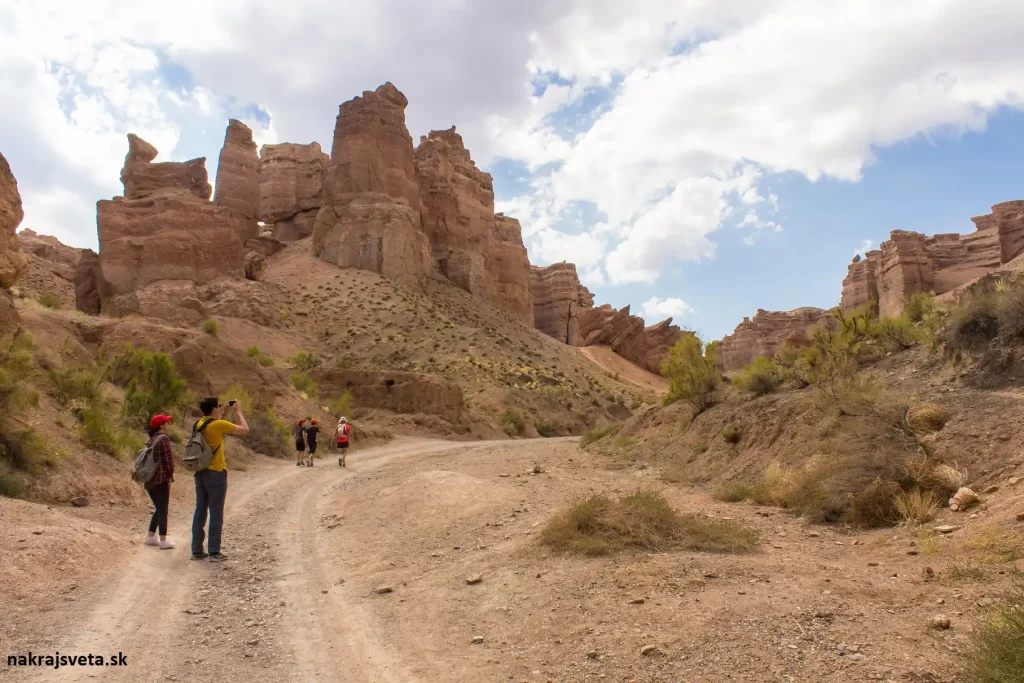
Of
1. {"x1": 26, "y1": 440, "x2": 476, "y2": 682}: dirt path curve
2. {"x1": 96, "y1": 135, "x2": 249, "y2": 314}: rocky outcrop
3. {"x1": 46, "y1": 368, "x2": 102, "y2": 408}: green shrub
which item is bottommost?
{"x1": 26, "y1": 440, "x2": 476, "y2": 682}: dirt path curve

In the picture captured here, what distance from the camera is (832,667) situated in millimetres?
4219

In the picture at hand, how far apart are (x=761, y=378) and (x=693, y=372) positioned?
1.91 m

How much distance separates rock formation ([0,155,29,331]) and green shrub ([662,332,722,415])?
16.7 m

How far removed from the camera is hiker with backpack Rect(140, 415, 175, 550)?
8031 mm

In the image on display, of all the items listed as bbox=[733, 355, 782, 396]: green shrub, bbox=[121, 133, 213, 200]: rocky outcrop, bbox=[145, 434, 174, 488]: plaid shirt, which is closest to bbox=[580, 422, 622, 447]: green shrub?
bbox=[733, 355, 782, 396]: green shrub

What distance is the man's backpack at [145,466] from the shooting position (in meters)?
7.97

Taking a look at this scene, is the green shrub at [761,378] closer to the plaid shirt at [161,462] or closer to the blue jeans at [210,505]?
the blue jeans at [210,505]

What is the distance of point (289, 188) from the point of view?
67.4 meters

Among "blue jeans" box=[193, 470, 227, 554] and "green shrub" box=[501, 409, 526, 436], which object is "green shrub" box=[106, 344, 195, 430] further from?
"green shrub" box=[501, 409, 526, 436]

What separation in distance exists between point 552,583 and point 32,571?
15.5ft

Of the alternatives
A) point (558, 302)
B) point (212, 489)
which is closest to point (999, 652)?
point (212, 489)

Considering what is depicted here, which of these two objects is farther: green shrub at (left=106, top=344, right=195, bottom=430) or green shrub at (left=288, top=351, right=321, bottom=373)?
green shrub at (left=288, top=351, right=321, bottom=373)

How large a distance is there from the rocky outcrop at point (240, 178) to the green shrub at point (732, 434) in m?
54.0

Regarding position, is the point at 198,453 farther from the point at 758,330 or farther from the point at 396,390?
the point at 758,330
